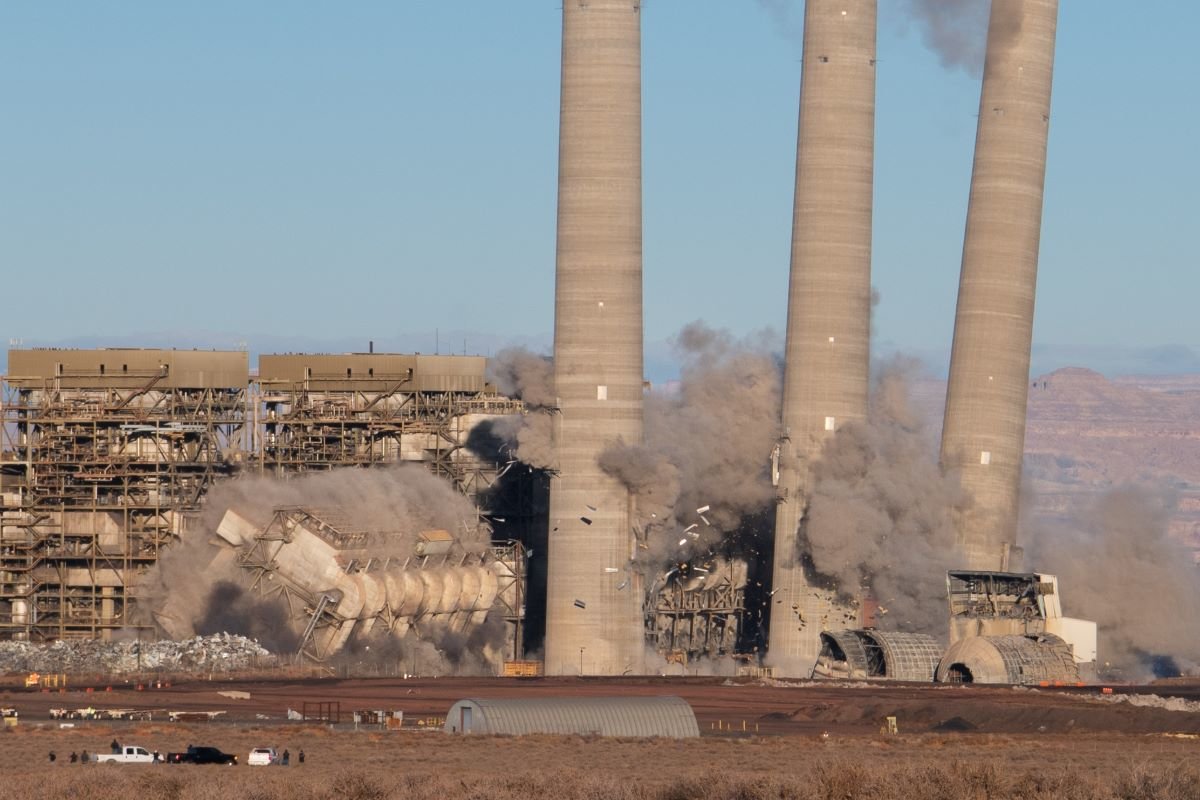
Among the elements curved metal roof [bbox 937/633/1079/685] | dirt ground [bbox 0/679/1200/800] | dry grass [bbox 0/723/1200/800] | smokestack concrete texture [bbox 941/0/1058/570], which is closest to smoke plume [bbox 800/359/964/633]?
smokestack concrete texture [bbox 941/0/1058/570]

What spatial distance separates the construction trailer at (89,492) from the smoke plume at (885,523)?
101ft

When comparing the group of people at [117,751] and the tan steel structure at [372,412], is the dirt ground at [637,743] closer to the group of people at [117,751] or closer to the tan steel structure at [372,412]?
the group of people at [117,751]

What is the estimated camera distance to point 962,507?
12231 cm

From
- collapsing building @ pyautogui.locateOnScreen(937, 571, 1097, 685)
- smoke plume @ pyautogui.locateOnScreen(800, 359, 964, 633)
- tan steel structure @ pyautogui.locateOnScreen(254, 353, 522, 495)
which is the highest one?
tan steel structure @ pyautogui.locateOnScreen(254, 353, 522, 495)

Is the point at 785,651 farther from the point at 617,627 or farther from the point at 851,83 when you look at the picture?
the point at 851,83

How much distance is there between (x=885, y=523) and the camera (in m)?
117

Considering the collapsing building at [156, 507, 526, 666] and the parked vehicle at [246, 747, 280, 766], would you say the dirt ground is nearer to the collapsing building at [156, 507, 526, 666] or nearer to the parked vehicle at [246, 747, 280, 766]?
the parked vehicle at [246, 747, 280, 766]

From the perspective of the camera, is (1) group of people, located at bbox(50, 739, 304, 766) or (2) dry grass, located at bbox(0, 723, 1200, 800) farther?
(1) group of people, located at bbox(50, 739, 304, 766)

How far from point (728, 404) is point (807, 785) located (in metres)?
72.7

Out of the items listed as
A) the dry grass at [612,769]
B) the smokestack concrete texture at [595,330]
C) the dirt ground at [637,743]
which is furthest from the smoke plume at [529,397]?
the dry grass at [612,769]

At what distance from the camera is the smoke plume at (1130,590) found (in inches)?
5064

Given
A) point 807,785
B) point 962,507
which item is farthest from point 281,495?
point 807,785

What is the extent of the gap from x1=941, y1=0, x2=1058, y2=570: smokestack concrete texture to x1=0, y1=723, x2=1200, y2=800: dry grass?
4726 cm

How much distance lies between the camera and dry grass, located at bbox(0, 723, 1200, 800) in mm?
54562
